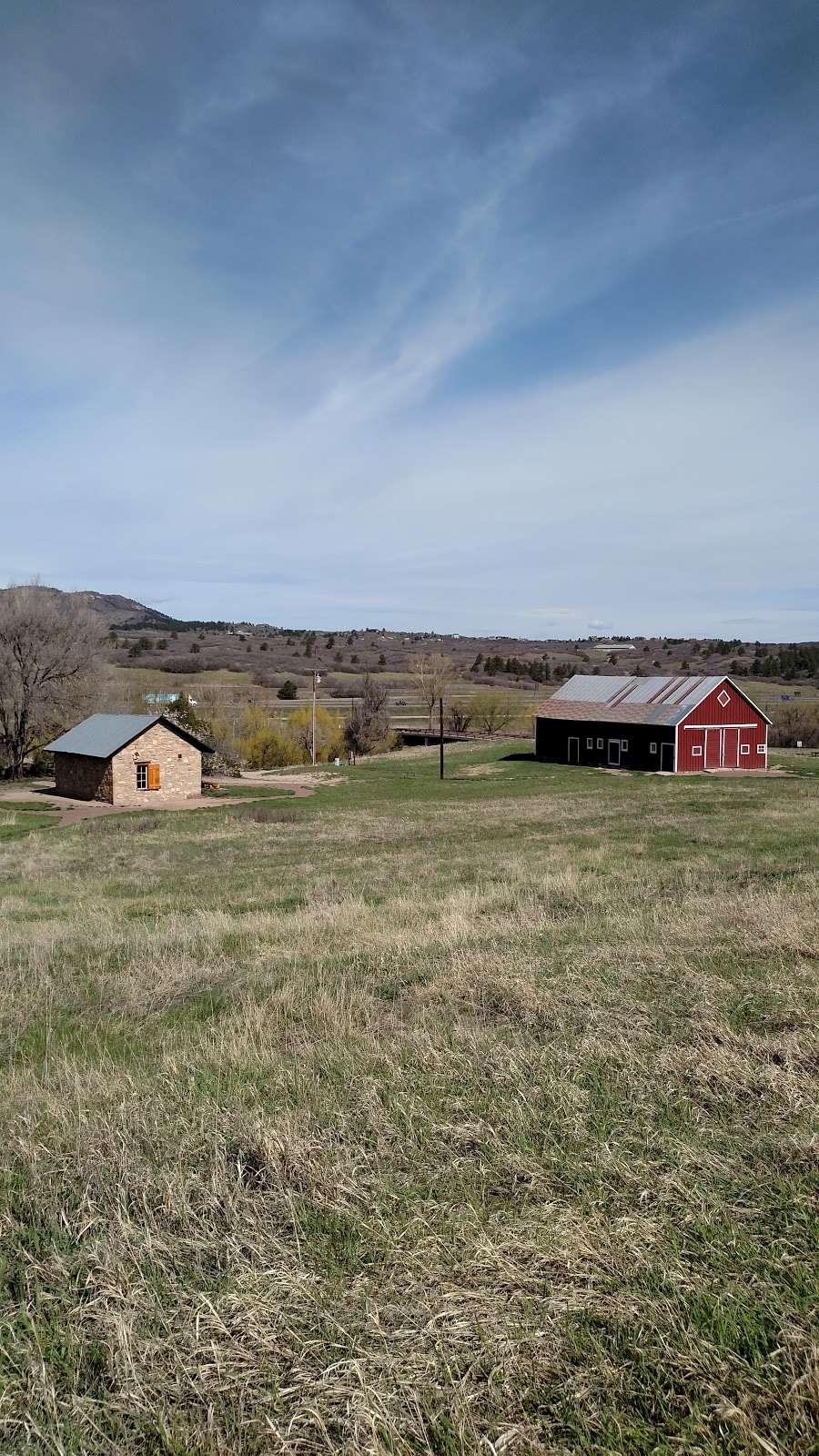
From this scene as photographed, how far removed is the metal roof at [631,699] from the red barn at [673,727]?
2.2 inches

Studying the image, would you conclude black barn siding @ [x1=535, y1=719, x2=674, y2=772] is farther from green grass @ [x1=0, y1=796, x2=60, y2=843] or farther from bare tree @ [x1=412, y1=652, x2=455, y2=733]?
green grass @ [x1=0, y1=796, x2=60, y2=843]

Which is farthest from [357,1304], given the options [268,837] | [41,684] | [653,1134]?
[41,684]

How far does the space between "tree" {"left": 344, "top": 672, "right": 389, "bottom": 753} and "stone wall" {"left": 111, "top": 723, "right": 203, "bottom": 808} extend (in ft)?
123

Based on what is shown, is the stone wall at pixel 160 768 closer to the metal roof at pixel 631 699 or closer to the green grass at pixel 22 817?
the green grass at pixel 22 817

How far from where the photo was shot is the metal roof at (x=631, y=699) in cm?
5453

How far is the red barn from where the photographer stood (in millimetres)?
54375

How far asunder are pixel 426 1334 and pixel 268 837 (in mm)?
28218

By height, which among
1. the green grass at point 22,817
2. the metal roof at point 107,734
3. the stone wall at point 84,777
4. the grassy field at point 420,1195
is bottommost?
the green grass at point 22,817

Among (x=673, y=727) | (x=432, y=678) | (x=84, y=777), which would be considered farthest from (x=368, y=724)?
(x=84, y=777)

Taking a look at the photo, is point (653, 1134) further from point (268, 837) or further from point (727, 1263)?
point (268, 837)

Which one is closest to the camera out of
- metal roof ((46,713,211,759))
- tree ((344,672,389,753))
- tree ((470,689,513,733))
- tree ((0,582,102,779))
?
metal roof ((46,713,211,759))

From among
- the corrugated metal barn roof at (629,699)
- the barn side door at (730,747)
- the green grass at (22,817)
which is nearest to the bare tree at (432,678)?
the corrugated metal barn roof at (629,699)

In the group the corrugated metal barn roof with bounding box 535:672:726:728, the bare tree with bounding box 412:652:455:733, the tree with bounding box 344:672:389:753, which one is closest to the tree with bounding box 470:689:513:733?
the bare tree with bounding box 412:652:455:733

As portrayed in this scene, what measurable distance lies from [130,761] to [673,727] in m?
32.0
